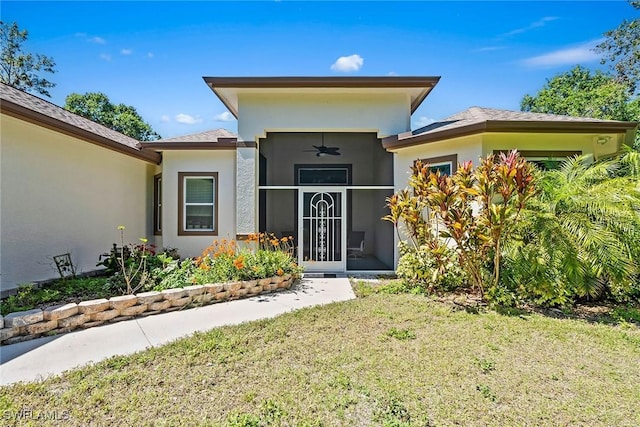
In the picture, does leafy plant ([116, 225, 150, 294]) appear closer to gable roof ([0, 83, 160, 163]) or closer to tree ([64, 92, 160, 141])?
gable roof ([0, 83, 160, 163])

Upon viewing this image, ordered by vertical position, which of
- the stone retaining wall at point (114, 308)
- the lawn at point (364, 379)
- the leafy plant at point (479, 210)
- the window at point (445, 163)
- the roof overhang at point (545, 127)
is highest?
the roof overhang at point (545, 127)

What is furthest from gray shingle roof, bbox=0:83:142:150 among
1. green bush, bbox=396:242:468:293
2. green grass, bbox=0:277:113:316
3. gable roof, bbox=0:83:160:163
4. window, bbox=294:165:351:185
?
green bush, bbox=396:242:468:293

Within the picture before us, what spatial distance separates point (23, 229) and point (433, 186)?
28.5 ft

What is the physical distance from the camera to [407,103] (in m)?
9.40

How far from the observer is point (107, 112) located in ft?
94.3

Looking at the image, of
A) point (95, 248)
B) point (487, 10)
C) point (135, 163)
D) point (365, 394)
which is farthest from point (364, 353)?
point (487, 10)

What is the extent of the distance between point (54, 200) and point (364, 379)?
8.07 m

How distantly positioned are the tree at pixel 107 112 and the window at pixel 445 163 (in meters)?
29.1

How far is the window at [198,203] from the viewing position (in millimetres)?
9828

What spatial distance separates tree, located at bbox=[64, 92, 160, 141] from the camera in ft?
91.7

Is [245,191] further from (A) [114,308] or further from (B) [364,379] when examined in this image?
(B) [364,379]

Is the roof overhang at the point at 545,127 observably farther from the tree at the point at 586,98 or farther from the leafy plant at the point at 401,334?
the tree at the point at 586,98

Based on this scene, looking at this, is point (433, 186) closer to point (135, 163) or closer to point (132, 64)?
point (135, 163)

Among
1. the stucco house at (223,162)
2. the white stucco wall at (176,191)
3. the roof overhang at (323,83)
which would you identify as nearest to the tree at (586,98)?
the stucco house at (223,162)
